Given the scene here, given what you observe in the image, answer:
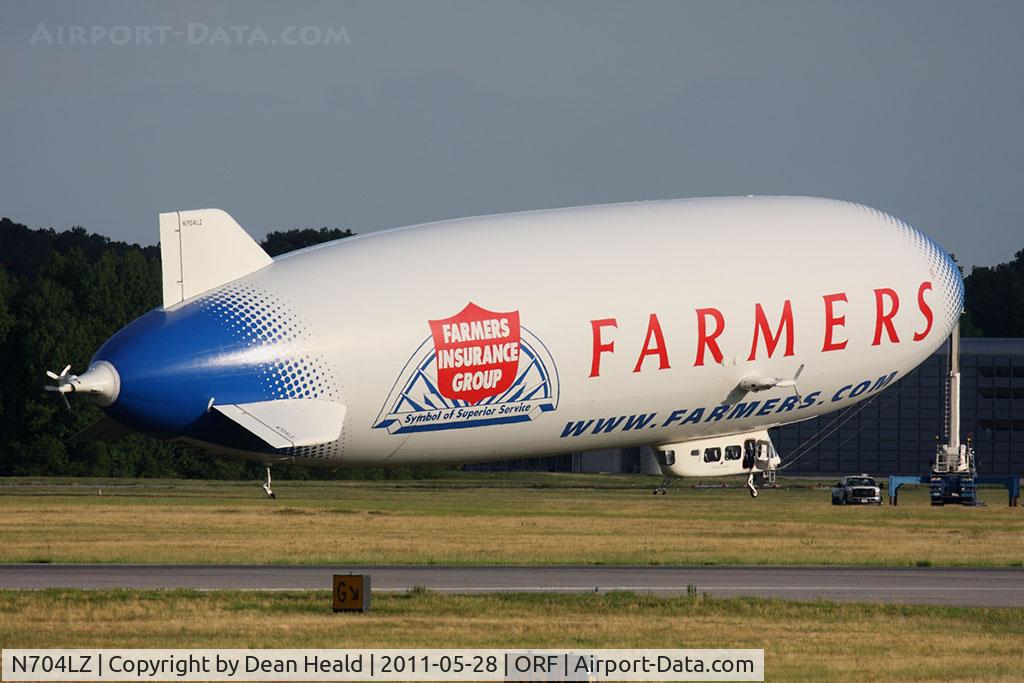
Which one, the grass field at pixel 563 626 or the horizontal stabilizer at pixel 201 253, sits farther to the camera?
the horizontal stabilizer at pixel 201 253

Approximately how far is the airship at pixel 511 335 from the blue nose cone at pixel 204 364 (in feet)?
0.13

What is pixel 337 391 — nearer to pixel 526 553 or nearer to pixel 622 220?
pixel 622 220

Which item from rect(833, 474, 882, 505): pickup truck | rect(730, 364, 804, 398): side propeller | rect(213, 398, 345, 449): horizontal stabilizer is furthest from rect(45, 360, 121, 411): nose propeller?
rect(833, 474, 882, 505): pickup truck

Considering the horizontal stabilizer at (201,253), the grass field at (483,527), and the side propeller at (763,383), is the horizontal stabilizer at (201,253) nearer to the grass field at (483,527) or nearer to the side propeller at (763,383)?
the side propeller at (763,383)

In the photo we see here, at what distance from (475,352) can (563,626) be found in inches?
230

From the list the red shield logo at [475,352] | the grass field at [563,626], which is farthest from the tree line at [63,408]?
the red shield logo at [475,352]

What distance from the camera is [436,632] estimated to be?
120 ft

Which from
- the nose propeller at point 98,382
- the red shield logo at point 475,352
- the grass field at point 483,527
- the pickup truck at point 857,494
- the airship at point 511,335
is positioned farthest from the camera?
the pickup truck at point 857,494

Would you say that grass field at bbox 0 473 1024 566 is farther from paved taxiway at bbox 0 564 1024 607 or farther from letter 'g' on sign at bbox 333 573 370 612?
letter 'g' on sign at bbox 333 573 370 612

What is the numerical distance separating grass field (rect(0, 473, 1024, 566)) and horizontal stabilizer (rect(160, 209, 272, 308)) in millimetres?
21839

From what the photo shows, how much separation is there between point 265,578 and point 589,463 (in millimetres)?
113673

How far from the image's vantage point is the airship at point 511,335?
3666 cm

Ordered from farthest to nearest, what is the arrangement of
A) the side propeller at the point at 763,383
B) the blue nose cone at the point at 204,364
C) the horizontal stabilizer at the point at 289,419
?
the side propeller at the point at 763,383 → the horizontal stabilizer at the point at 289,419 → the blue nose cone at the point at 204,364

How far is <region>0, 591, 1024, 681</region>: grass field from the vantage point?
112ft
